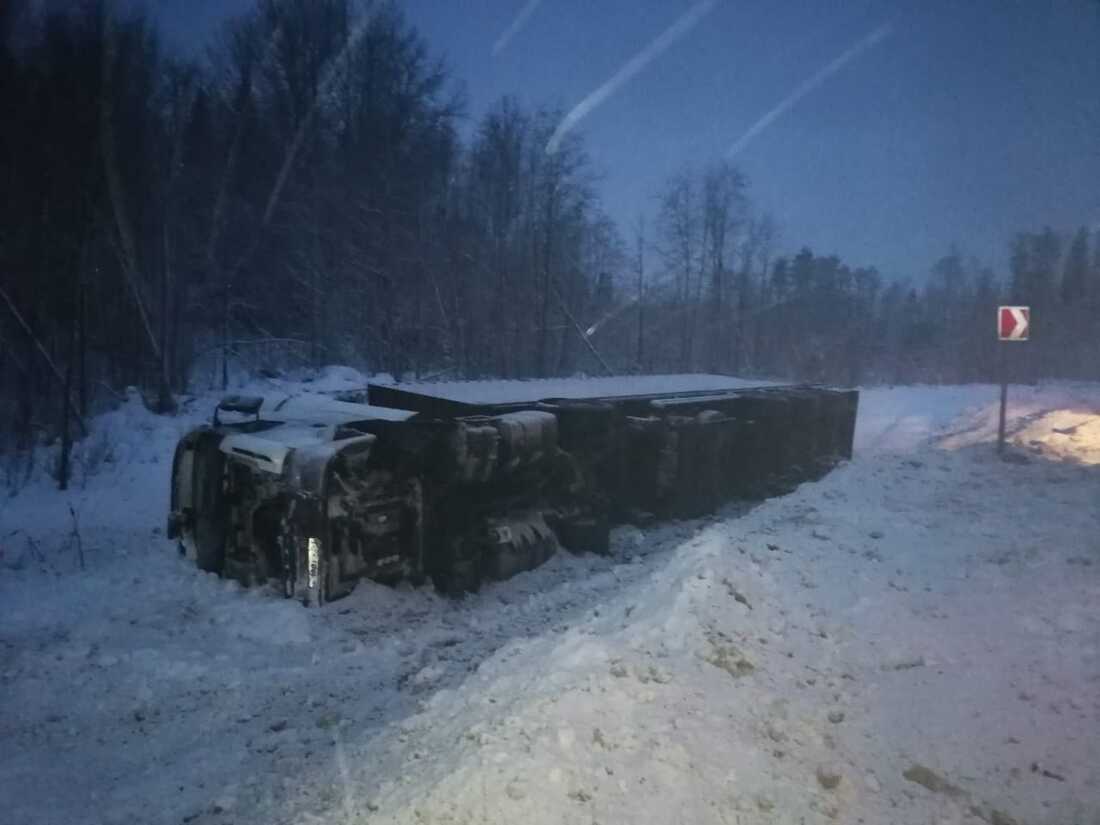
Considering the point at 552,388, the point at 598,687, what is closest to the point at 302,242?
the point at 552,388

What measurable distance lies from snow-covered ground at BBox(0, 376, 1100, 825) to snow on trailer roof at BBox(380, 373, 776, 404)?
2.02m

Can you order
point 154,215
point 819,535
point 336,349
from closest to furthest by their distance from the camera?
point 819,535, point 154,215, point 336,349

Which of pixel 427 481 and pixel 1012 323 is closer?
pixel 427 481

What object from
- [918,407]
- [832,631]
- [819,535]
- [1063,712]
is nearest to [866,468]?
[819,535]

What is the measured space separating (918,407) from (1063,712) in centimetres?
2089

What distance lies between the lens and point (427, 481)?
6.20 metres

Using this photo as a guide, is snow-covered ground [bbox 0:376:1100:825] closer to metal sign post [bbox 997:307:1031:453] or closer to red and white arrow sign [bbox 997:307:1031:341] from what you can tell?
metal sign post [bbox 997:307:1031:453]

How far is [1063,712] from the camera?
13.0 feet

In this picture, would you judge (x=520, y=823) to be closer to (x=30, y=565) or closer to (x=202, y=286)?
(x=30, y=565)

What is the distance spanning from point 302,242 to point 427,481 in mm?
18165

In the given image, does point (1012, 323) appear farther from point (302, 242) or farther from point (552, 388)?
point (302, 242)

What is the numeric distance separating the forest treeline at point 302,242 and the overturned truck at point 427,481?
18.2ft

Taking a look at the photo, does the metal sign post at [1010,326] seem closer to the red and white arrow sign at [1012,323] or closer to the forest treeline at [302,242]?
the red and white arrow sign at [1012,323]

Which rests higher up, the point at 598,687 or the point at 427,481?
the point at 427,481
